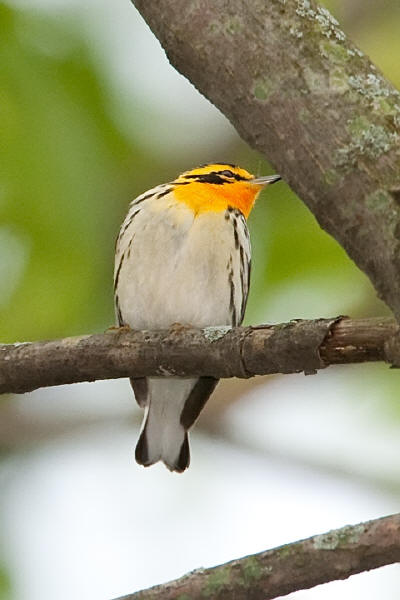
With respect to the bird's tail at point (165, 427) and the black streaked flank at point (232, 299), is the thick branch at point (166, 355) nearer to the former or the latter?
the black streaked flank at point (232, 299)

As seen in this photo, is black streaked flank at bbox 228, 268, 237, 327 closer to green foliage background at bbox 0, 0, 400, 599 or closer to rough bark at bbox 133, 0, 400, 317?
green foliage background at bbox 0, 0, 400, 599

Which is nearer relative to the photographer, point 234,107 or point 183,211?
point 234,107

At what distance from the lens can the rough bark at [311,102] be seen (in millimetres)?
1831

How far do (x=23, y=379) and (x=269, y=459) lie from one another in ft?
7.56

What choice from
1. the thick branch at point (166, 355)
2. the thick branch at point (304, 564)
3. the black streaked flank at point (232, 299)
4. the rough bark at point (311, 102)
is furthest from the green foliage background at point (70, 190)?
the rough bark at point (311, 102)

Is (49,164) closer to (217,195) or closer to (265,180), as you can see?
(217,195)

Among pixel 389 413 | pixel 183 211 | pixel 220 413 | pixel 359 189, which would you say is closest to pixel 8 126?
pixel 183 211

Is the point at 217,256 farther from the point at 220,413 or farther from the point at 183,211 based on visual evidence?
the point at 220,413

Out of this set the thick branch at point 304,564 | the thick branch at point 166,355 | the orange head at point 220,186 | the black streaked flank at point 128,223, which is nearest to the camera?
the thick branch at point 304,564

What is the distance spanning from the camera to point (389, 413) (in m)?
5.21

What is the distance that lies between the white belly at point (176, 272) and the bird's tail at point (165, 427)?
0.40m

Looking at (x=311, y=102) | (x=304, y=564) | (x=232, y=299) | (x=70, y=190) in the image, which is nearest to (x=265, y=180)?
(x=232, y=299)

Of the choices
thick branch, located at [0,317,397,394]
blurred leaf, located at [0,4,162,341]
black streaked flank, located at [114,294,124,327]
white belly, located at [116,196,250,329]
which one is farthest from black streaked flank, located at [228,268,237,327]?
thick branch, located at [0,317,397,394]

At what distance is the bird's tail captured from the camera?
201 inches
